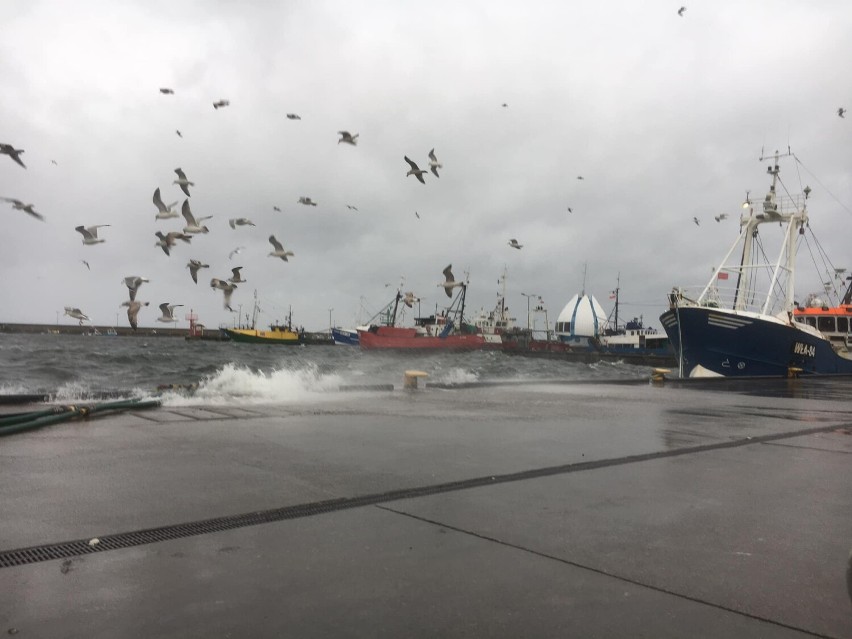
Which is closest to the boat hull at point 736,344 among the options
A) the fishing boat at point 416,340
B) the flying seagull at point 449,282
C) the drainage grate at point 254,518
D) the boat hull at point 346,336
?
the flying seagull at point 449,282

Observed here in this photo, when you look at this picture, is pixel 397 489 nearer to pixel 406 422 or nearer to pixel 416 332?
pixel 406 422

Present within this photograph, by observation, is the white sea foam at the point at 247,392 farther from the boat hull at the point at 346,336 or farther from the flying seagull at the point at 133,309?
the boat hull at the point at 346,336

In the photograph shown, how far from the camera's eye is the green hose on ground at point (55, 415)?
7.51m

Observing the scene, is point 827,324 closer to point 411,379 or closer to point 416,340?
point 411,379

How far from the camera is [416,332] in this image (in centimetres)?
7719

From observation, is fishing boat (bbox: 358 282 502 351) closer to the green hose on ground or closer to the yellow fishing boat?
the yellow fishing boat

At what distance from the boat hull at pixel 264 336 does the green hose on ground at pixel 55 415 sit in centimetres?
8676

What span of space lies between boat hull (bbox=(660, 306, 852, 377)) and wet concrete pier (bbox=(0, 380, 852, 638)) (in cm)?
1948

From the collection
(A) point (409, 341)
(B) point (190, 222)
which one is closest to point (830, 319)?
(B) point (190, 222)

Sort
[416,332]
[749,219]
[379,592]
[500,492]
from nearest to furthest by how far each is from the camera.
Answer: [379,592]
[500,492]
[749,219]
[416,332]

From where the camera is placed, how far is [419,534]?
386 centimetres

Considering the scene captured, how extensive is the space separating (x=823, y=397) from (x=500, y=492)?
45.5 ft

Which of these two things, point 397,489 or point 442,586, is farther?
point 397,489

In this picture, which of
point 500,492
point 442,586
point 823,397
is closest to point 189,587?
point 442,586
